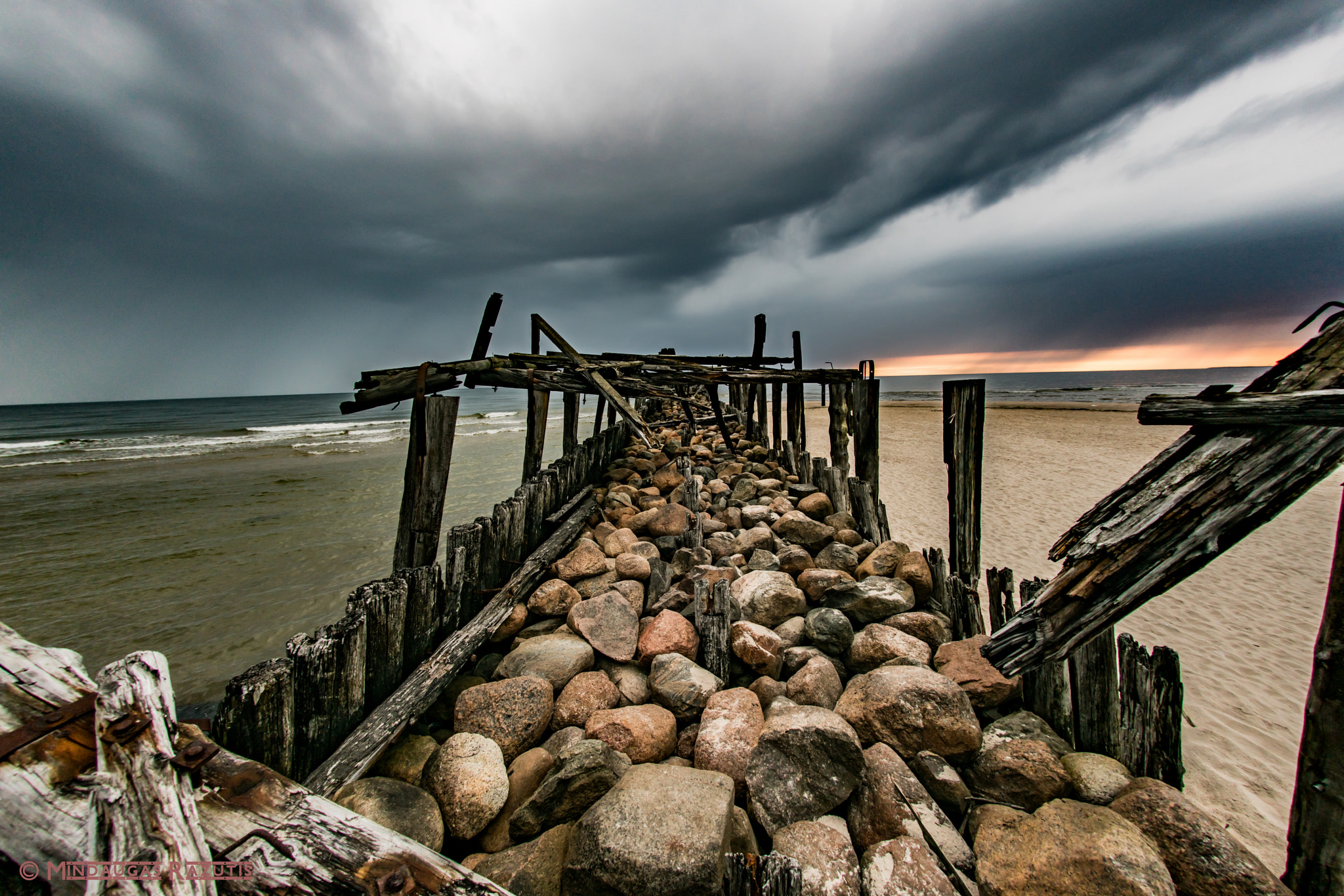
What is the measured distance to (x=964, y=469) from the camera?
427 cm

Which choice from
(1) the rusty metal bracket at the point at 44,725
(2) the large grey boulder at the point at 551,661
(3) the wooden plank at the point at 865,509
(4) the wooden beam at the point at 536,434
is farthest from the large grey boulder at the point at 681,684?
(4) the wooden beam at the point at 536,434

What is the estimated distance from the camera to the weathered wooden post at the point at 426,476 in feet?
13.9

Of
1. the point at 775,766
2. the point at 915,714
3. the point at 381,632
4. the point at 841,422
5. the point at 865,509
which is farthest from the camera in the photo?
the point at 841,422

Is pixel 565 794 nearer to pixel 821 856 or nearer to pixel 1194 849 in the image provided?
pixel 821 856

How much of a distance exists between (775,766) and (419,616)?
7.10 feet

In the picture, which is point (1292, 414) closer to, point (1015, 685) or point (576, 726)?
point (1015, 685)

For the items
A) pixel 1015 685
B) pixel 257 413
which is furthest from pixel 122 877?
pixel 257 413

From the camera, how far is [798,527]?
4.86m

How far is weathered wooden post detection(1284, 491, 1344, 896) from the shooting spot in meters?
1.64

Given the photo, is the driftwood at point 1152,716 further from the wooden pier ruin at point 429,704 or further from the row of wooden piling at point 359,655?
the row of wooden piling at point 359,655

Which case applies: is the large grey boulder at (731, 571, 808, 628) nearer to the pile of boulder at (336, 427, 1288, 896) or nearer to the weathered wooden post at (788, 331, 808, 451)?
the pile of boulder at (336, 427, 1288, 896)

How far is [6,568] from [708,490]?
35.1ft

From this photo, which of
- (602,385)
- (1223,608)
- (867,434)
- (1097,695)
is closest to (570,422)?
(602,385)

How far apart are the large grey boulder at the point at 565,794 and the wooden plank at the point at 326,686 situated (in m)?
0.99
